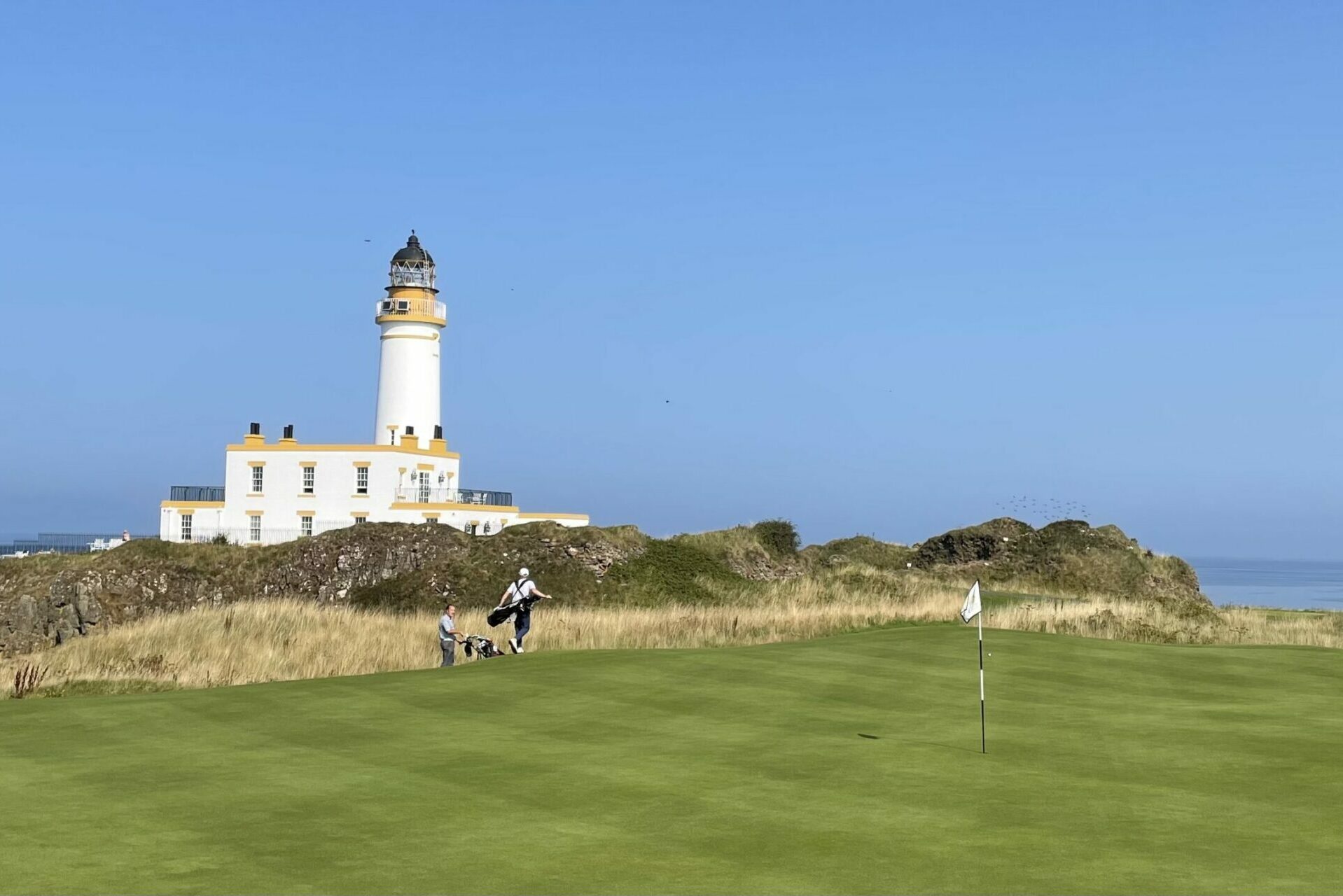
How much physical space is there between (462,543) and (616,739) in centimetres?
4091

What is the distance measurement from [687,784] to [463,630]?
19586mm

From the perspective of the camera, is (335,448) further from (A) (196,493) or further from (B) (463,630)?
(B) (463,630)

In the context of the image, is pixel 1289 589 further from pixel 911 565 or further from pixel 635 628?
pixel 635 628

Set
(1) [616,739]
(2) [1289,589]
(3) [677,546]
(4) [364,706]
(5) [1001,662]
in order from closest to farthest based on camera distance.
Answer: (1) [616,739] < (4) [364,706] < (5) [1001,662] < (3) [677,546] < (2) [1289,589]

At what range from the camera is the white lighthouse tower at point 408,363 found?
7362cm

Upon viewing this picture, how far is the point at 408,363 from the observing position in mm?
73812

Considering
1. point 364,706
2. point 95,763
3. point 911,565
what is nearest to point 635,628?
point 364,706

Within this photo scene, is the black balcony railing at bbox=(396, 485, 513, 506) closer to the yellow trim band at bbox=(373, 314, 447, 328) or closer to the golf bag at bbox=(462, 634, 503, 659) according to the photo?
the yellow trim band at bbox=(373, 314, 447, 328)

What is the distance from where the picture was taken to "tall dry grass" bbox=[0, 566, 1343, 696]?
23.5 m

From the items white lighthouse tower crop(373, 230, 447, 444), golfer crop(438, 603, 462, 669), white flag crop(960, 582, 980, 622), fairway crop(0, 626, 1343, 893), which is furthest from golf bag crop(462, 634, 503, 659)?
white lighthouse tower crop(373, 230, 447, 444)

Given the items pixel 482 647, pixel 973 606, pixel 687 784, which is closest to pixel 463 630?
pixel 482 647

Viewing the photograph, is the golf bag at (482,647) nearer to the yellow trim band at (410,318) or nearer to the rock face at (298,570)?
the rock face at (298,570)

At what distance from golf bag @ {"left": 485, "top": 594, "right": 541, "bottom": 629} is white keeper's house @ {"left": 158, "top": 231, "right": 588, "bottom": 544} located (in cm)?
4042

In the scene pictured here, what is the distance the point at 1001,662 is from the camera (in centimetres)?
1981
